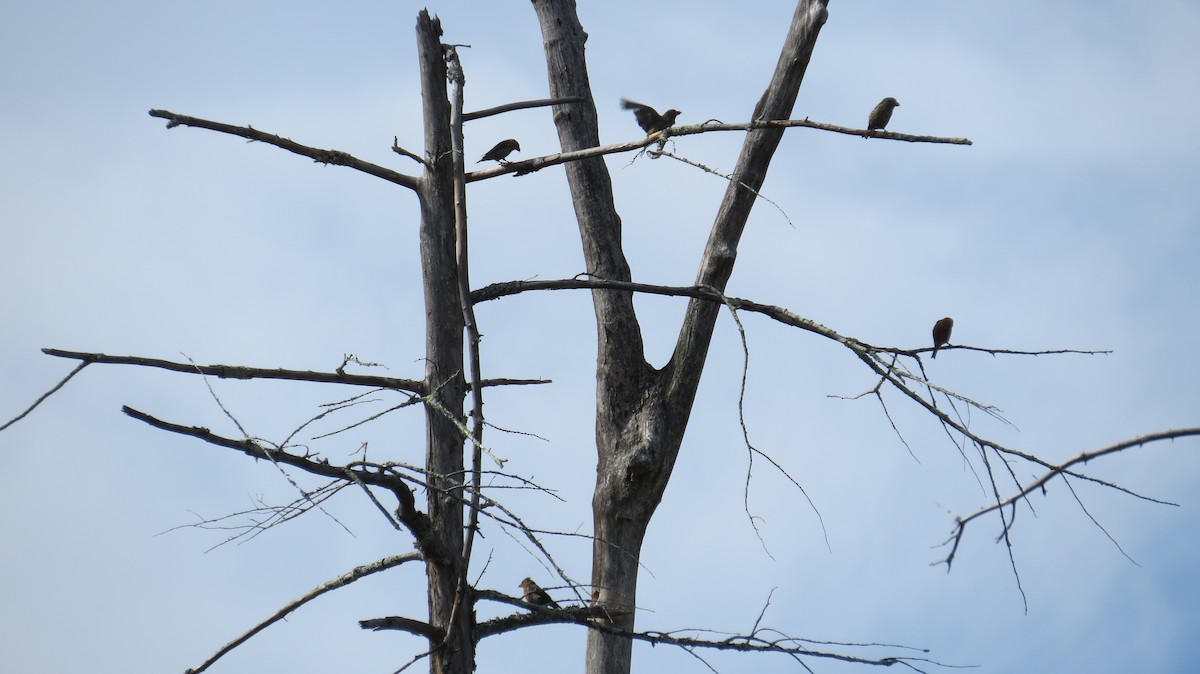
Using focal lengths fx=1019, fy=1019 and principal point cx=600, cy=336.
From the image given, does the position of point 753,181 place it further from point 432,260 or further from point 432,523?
point 432,523

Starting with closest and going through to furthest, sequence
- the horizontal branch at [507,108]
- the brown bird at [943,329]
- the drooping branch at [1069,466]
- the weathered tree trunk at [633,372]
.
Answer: the drooping branch at [1069,466], the horizontal branch at [507,108], the weathered tree trunk at [633,372], the brown bird at [943,329]

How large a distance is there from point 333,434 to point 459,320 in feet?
2.87

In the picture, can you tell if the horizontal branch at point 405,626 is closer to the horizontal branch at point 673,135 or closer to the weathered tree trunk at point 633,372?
the weathered tree trunk at point 633,372

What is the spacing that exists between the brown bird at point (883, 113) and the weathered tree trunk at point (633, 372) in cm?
51

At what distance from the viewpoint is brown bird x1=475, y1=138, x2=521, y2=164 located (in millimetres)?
5535

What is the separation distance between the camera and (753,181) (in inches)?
244

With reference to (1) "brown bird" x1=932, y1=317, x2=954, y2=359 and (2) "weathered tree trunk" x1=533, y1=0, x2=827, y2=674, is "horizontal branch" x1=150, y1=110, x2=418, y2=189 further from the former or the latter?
(1) "brown bird" x1=932, y1=317, x2=954, y2=359

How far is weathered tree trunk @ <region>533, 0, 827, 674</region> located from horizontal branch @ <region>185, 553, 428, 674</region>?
4.67ft

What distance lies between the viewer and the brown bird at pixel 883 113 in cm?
602

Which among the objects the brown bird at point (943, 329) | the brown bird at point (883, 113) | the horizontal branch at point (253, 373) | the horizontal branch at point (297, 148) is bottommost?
the horizontal branch at point (253, 373)

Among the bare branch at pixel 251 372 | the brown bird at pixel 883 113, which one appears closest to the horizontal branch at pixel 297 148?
the bare branch at pixel 251 372

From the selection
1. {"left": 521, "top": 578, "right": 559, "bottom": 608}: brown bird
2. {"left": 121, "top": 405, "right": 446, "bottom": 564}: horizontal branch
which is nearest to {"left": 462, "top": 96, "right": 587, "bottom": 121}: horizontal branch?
{"left": 121, "top": 405, "right": 446, "bottom": 564}: horizontal branch

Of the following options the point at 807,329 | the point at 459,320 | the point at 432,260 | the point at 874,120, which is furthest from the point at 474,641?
the point at 874,120

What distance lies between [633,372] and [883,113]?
217 centimetres
